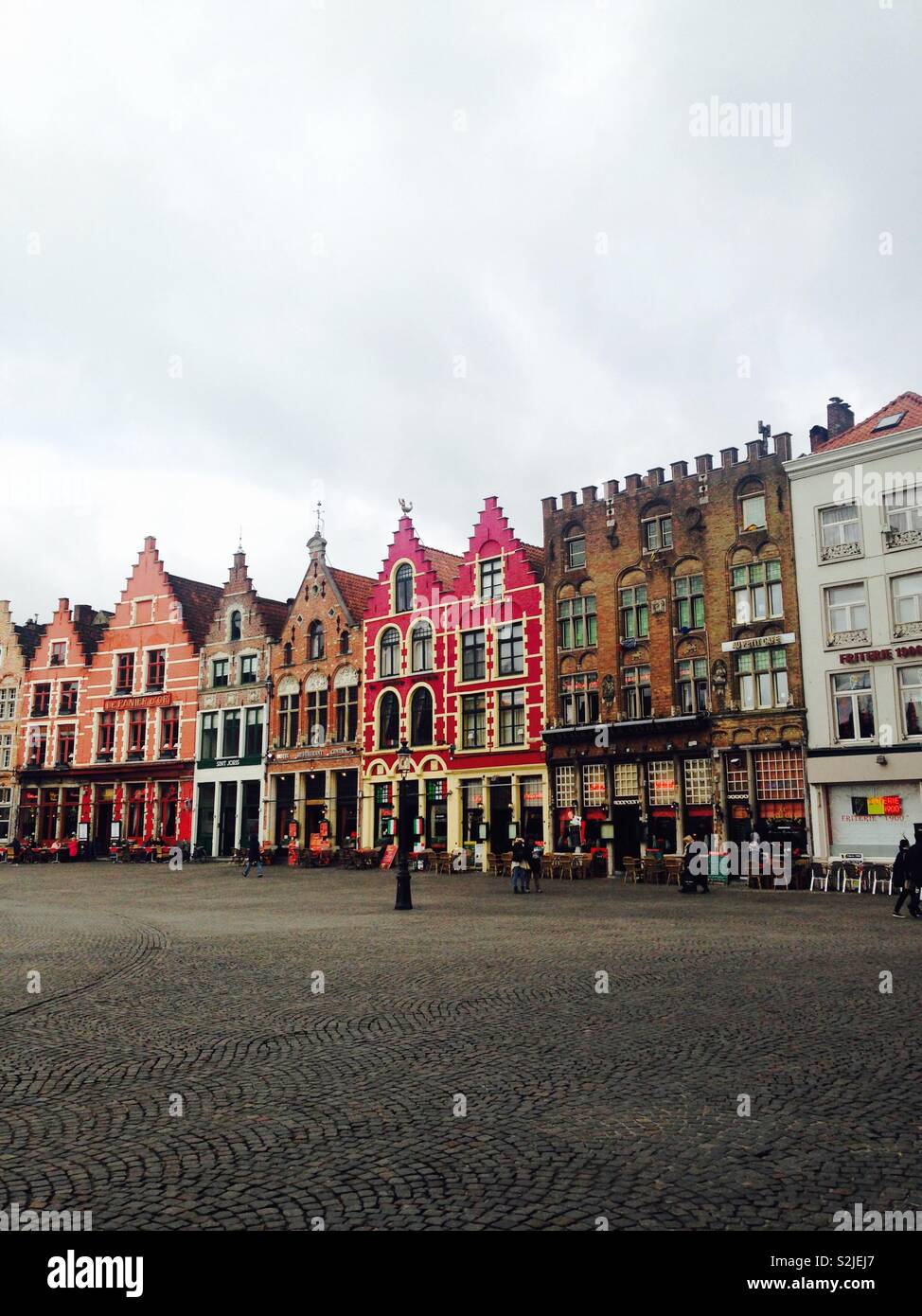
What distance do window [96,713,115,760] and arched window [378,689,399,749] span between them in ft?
64.8

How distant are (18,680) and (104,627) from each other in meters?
6.20

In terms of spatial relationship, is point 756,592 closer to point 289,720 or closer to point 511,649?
point 511,649

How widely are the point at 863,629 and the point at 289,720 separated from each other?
93.7 feet

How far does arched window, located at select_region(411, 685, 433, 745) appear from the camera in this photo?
43.6 metres

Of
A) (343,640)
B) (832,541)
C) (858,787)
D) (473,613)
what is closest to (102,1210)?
(858,787)

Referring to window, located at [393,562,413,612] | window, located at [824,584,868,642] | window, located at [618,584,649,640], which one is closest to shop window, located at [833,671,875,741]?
window, located at [824,584,868,642]

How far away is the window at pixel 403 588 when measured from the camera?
1788 inches

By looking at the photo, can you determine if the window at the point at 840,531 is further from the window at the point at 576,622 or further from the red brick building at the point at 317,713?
the red brick building at the point at 317,713

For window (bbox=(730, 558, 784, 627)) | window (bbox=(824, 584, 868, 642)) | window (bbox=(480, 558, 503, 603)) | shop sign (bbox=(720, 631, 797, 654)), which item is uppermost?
window (bbox=(480, 558, 503, 603))

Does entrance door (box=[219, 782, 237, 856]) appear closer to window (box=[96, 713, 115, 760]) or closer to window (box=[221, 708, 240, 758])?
window (box=[221, 708, 240, 758])

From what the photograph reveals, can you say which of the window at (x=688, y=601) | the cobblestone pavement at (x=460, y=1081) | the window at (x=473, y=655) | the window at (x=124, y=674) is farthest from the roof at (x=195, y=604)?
the cobblestone pavement at (x=460, y=1081)

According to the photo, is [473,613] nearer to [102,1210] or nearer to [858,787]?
[858,787]
